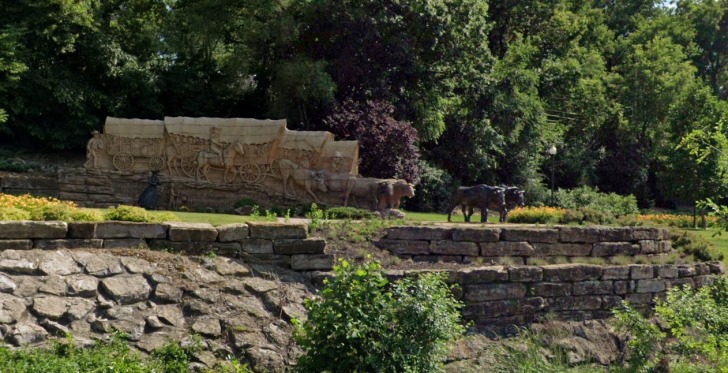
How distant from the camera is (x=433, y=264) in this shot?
12.3 m

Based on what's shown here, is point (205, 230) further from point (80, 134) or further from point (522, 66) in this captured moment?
point (522, 66)

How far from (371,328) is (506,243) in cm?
505

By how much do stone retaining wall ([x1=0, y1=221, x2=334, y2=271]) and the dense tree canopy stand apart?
12450 mm

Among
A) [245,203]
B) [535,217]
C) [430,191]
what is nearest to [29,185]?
[245,203]

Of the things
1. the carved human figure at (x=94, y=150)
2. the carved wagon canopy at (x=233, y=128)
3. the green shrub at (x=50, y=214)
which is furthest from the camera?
the carved human figure at (x=94, y=150)

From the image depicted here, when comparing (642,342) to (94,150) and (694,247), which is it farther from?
(94,150)

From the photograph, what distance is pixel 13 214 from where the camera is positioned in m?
9.97

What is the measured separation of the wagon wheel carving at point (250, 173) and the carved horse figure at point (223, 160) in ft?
0.59

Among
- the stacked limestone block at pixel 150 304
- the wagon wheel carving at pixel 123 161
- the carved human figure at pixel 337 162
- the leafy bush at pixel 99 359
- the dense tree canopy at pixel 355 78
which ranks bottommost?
the leafy bush at pixel 99 359

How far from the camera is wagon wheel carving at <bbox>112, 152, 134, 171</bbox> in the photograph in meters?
20.9

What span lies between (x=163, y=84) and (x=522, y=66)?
13.4 meters

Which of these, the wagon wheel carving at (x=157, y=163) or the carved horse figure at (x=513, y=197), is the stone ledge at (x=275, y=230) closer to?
the carved horse figure at (x=513, y=197)

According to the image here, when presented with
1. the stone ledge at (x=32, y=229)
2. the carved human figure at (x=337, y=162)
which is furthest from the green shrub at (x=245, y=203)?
the stone ledge at (x=32, y=229)

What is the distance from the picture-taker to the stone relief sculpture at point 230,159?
65.2 ft
